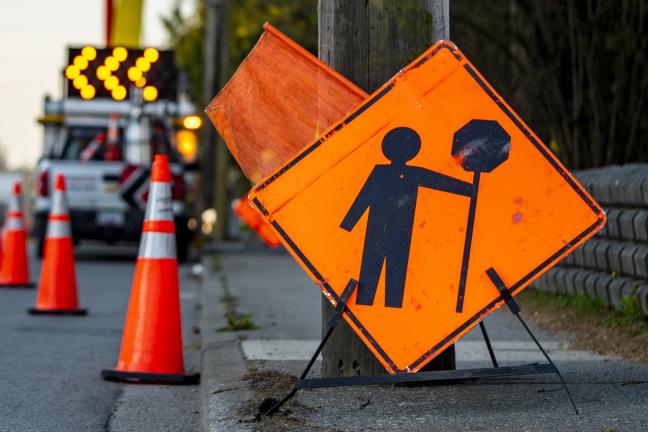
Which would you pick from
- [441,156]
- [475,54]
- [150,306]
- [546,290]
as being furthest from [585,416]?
[475,54]

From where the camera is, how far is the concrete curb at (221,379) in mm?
4965

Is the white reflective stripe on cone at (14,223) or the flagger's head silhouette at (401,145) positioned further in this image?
the white reflective stripe on cone at (14,223)

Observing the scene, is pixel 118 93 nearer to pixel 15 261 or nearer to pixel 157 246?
pixel 15 261

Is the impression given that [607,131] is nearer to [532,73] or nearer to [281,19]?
[532,73]

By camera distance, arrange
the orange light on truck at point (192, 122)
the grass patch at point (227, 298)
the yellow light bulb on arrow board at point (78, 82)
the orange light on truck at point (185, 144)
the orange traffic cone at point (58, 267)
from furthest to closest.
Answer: the orange light on truck at point (185, 144), the yellow light bulb on arrow board at point (78, 82), the grass patch at point (227, 298), the orange traffic cone at point (58, 267), the orange light on truck at point (192, 122)

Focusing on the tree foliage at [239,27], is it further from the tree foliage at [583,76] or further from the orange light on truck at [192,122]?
the orange light on truck at [192,122]

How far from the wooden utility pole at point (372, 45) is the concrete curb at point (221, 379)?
1.57 ft

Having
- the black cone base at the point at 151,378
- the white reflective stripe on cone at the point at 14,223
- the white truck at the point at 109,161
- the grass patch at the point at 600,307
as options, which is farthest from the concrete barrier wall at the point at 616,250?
the white truck at the point at 109,161

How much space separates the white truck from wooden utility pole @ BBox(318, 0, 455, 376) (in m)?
10.7

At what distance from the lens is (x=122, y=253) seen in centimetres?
2198

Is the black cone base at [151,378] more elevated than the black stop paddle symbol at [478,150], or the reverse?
the black stop paddle symbol at [478,150]

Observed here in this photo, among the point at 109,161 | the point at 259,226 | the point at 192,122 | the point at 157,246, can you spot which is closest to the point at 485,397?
the point at 157,246

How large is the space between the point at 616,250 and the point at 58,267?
4.63m

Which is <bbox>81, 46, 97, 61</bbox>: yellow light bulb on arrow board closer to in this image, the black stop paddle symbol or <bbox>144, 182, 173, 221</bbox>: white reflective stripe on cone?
<bbox>144, 182, 173, 221</bbox>: white reflective stripe on cone
